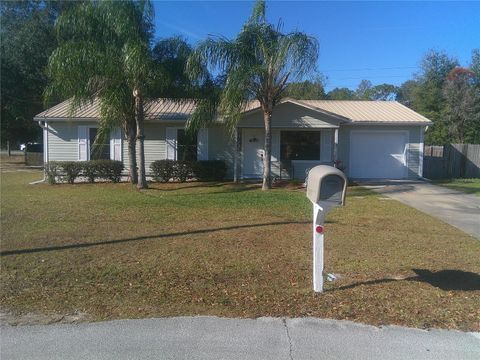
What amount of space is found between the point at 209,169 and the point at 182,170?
1.07 meters

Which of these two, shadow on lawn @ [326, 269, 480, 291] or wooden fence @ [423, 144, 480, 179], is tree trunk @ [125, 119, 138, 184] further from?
wooden fence @ [423, 144, 480, 179]

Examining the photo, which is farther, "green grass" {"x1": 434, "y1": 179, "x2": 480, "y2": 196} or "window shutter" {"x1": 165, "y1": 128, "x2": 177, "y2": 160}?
"window shutter" {"x1": 165, "y1": 128, "x2": 177, "y2": 160}

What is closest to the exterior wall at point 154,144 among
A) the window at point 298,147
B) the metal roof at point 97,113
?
the metal roof at point 97,113

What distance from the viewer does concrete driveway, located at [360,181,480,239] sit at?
32.6 feet

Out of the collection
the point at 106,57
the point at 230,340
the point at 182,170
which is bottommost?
the point at 230,340

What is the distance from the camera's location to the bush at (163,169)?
1797 centimetres

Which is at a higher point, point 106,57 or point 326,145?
point 106,57

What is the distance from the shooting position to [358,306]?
187 inches

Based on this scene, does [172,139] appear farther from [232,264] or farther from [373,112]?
[232,264]

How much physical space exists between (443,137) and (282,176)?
20.3 m

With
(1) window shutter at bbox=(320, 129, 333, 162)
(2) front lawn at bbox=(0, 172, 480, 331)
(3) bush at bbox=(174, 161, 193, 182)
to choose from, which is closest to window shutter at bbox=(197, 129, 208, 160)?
(3) bush at bbox=(174, 161, 193, 182)

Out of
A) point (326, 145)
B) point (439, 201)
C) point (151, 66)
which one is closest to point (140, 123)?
point (151, 66)

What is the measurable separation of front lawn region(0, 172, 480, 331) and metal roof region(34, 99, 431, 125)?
824 centimetres

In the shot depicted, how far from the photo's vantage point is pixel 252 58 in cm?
1416
